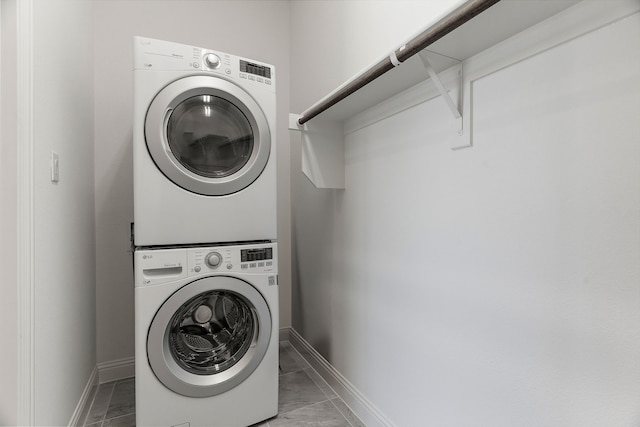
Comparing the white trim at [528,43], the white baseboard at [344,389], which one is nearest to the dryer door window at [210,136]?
the white trim at [528,43]

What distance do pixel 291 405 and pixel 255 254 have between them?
85 cm

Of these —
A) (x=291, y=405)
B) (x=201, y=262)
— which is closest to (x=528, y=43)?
(x=201, y=262)

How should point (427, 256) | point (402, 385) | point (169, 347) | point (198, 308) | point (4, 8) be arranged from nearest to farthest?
point (4, 8) → point (427, 256) → point (402, 385) → point (169, 347) → point (198, 308)

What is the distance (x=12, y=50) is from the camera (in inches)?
35.3

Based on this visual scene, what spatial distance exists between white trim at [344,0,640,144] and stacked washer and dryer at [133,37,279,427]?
78 centimetres

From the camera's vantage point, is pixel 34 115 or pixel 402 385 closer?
pixel 34 115

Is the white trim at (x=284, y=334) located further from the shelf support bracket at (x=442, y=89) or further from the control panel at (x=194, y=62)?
the shelf support bracket at (x=442, y=89)

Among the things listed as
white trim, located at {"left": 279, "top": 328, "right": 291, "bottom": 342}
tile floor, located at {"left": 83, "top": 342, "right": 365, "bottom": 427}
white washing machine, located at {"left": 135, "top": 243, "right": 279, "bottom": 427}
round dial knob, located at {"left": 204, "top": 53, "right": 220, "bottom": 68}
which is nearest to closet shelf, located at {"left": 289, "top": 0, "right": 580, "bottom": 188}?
round dial knob, located at {"left": 204, "top": 53, "right": 220, "bottom": 68}

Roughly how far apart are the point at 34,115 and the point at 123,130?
104 cm

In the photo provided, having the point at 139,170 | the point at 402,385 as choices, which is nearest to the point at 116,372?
the point at 139,170

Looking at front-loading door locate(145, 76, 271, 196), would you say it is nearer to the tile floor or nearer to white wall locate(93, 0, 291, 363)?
white wall locate(93, 0, 291, 363)

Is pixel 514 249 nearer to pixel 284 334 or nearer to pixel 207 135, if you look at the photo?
pixel 207 135

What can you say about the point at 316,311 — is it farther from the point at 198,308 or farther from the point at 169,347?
the point at 169,347

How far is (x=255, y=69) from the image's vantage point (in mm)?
1493
